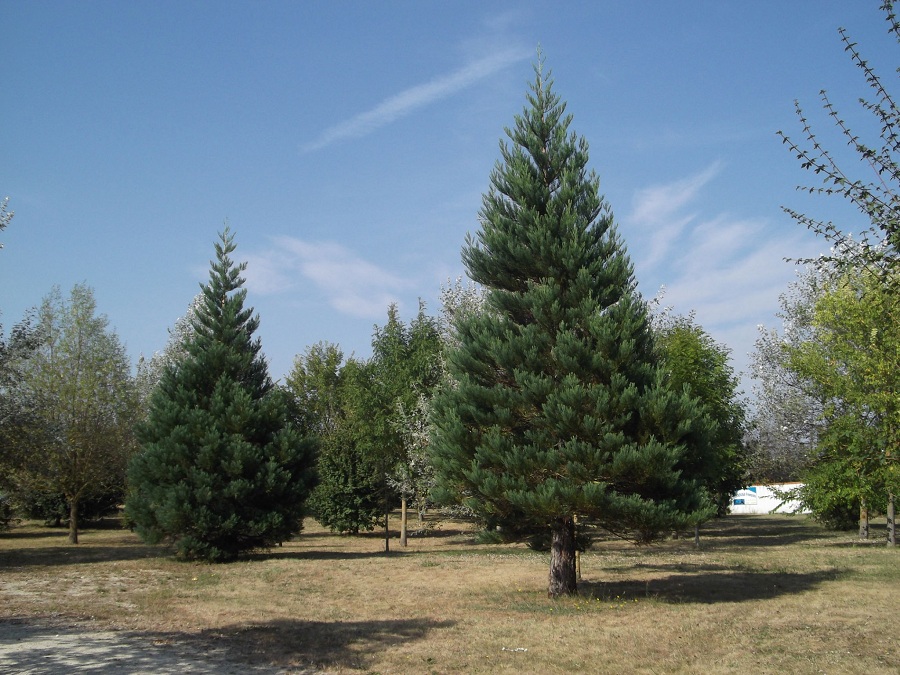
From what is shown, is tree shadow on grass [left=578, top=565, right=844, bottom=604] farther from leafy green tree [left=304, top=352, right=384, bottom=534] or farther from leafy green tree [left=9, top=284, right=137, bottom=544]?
leafy green tree [left=9, top=284, right=137, bottom=544]

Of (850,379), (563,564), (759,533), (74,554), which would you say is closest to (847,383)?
(850,379)

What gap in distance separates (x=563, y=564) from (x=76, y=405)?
24.1m

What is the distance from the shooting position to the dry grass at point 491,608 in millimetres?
9375

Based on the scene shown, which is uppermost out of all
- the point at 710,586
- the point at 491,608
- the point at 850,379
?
the point at 850,379

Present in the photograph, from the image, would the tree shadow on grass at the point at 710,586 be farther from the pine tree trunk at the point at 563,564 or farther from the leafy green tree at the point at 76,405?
the leafy green tree at the point at 76,405

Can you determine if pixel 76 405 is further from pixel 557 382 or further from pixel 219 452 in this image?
pixel 557 382

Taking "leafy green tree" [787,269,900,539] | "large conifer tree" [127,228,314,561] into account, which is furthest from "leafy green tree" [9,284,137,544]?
"leafy green tree" [787,269,900,539]

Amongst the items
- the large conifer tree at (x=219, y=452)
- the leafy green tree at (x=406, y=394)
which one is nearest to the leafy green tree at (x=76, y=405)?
the large conifer tree at (x=219, y=452)

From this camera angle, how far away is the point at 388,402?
30578mm

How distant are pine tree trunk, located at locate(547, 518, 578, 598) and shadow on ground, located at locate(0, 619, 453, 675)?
392cm

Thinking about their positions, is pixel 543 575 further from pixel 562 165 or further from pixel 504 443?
pixel 562 165

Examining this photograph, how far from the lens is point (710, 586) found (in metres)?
16.4

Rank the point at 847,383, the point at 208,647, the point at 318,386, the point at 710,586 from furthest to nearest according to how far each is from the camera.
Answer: the point at 318,386, the point at 847,383, the point at 710,586, the point at 208,647

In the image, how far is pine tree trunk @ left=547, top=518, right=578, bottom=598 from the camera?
1489cm
